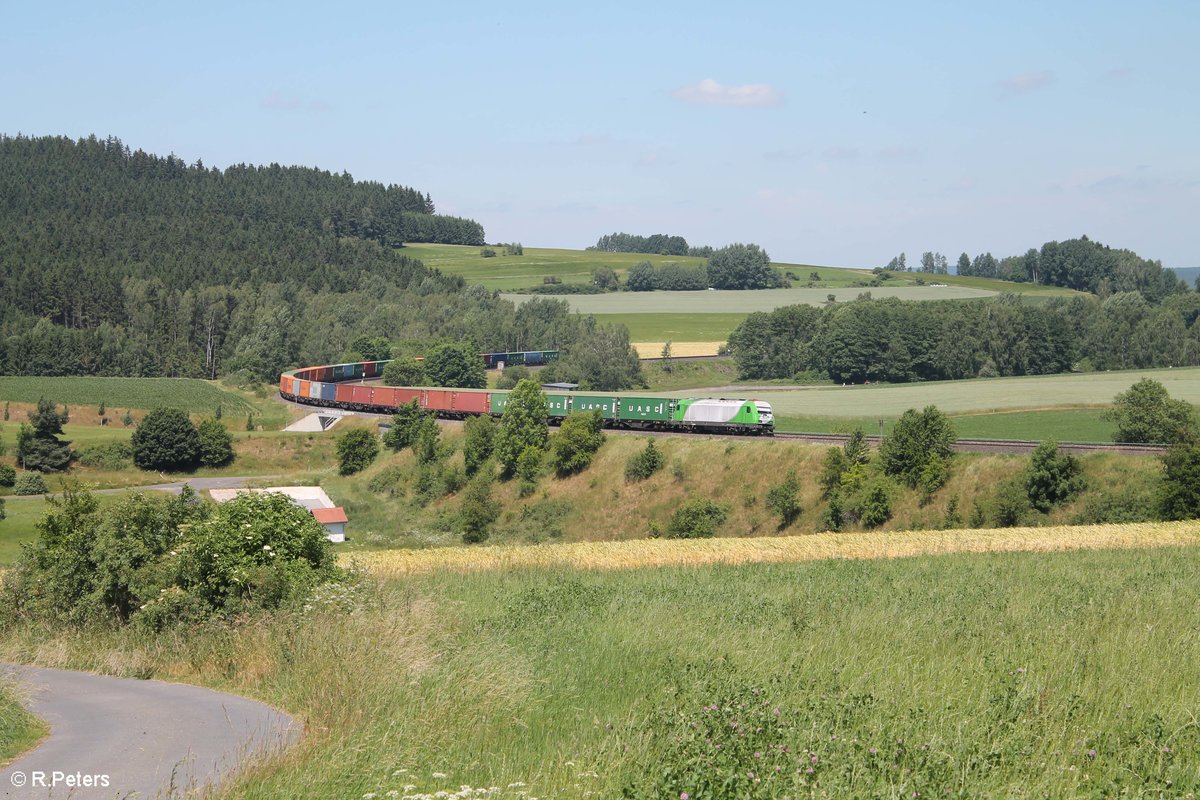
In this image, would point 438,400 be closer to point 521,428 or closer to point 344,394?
point 344,394

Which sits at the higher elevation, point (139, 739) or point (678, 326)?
point (678, 326)

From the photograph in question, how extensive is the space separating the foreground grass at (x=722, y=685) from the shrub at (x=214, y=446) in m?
72.8

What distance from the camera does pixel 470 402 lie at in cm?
9494

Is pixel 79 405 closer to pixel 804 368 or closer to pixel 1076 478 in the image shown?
pixel 804 368

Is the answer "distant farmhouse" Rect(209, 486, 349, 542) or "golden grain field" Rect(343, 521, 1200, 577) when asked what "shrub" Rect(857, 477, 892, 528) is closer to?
"golden grain field" Rect(343, 521, 1200, 577)

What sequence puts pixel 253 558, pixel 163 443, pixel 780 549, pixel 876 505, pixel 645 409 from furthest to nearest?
pixel 163 443 → pixel 645 409 → pixel 876 505 → pixel 780 549 → pixel 253 558

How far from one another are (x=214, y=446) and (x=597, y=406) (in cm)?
3061

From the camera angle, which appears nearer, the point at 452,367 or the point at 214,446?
the point at 214,446

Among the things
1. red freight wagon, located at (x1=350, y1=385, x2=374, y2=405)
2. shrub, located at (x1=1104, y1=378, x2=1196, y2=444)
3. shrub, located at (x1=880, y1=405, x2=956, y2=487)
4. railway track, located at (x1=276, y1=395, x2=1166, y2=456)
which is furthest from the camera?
red freight wagon, located at (x1=350, y1=385, x2=374, y2=405)

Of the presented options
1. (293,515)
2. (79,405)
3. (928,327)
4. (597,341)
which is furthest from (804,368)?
(293,515)

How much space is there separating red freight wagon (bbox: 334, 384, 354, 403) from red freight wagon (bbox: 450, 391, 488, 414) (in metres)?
15.5

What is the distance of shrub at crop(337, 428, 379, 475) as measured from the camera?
87.9 m

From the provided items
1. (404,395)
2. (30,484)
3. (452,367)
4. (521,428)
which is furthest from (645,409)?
(452,367)

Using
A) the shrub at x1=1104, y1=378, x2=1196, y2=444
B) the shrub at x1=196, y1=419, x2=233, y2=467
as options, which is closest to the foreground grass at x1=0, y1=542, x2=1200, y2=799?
the shrub at x1=1104, y1=378, x2=1196, y2=444
